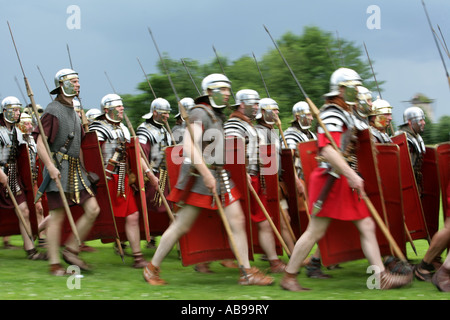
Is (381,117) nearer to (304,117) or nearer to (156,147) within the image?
(304,117)

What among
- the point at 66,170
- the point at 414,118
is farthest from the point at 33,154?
the point at 414,118

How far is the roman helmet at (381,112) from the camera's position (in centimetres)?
715

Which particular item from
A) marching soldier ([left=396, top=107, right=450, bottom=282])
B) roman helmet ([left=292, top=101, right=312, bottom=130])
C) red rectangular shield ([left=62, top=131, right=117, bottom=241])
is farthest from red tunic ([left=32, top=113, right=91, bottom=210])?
marching soldier ([left=396, top=107, right=450, bottom=282])

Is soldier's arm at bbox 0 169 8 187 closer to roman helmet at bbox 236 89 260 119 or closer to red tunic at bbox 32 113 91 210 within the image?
red tunic at bbox 32 113 91 210

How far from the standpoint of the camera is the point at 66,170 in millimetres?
6117

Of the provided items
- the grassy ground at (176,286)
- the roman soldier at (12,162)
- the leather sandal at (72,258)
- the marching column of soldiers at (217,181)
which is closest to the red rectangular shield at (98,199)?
the marching column of soldiers at (217,181)

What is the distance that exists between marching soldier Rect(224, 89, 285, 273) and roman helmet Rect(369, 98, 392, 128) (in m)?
1.43

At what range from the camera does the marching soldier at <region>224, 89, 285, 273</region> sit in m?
6.13

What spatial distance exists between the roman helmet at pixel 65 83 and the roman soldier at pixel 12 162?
63.6 inches

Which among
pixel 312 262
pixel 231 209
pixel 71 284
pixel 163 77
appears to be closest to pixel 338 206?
pixel 231 209

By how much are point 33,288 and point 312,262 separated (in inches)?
94.9

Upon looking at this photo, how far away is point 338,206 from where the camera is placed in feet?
16.7

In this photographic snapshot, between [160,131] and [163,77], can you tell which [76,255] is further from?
[163,77]

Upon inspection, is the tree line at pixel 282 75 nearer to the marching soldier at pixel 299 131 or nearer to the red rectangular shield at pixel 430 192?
the marching soldier at pixel 299 131
